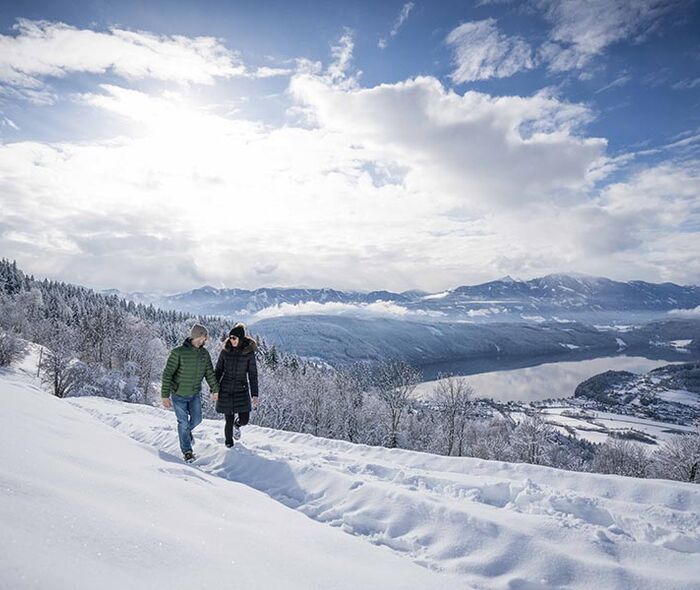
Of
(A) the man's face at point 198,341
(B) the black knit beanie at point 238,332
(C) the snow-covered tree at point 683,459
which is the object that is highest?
(B) the black knit beanie at point 238,332

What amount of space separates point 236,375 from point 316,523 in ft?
16.2

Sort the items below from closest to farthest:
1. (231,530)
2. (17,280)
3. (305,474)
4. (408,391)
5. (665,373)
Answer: (231,530)
(305,474)
(408,391)
(17,280)
(665,373)

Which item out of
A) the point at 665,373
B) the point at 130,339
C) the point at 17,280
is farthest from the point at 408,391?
the point at 665,373

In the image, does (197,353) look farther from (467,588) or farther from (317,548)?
(467,588)

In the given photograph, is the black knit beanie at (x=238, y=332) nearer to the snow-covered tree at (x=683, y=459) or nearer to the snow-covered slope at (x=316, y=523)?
the snow-covered slope at (x=316, y=523)

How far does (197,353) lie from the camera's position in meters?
8.51

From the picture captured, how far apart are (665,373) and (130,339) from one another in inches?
9051

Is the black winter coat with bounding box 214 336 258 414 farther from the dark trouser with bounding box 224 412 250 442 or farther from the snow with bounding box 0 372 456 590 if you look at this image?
the snow with bounding box 0 372 456 590

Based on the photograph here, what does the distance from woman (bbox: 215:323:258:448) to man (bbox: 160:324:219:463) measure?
1.90 feet

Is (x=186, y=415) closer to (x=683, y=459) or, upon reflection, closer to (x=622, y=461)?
(x=683, y=459)

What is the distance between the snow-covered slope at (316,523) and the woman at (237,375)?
5.68ft

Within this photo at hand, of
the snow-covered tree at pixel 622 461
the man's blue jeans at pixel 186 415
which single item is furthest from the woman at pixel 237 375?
the snow-covered tree at pixel 622 461

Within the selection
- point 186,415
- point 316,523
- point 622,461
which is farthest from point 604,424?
point 316,523

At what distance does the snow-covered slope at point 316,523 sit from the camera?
2475 mm
